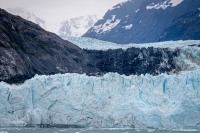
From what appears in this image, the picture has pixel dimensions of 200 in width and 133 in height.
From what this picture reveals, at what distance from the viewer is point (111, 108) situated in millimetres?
25781

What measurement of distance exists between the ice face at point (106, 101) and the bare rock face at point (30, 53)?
5560mm

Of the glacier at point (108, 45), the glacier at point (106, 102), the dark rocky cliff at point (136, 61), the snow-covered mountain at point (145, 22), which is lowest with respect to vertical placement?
the glacier at point (106, 102)

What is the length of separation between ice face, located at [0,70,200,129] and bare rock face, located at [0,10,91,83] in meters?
5.56

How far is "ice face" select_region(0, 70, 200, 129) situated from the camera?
2528 cm

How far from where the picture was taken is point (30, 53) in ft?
124

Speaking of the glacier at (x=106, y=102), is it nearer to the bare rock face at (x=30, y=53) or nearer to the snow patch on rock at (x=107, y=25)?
the bare rock face at (x=30, y=53)

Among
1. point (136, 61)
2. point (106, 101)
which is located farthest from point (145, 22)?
point (106, 101)

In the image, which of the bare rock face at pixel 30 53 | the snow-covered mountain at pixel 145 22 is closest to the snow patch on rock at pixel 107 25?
the snow-covered mountain at pixel 145 22

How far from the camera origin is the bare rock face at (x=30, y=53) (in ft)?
107

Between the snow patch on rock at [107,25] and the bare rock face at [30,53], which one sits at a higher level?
the snow patch on rock at [107,25]

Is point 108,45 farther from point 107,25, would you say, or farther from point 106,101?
point 107,25

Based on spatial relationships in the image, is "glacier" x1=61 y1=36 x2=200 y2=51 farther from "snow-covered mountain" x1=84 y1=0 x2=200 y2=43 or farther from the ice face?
"snow-covered mountain" x1=84 y1=0 x2=200 y2=43

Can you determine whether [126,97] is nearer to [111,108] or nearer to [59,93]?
[111,108]

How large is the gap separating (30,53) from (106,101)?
14.0 meters
